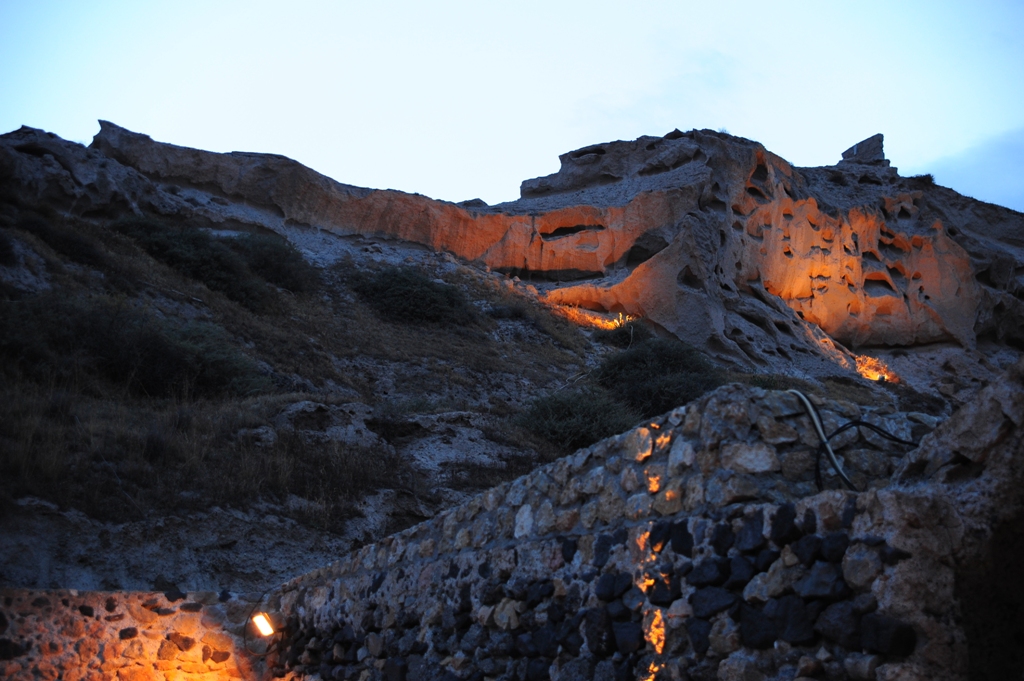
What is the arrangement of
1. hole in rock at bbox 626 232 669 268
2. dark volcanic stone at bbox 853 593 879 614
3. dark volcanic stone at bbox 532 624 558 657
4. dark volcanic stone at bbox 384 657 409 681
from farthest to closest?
hole in rock at bbox 626 232 669 268, dark volcanic stone at bbox 384 657 409 681, dark volcanic stone at bbox 532 624 558 657, dark volcanic stone at bbox 853 593 879 614

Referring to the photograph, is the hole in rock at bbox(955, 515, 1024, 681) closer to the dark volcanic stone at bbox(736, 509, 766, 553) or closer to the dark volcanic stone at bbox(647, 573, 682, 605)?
the dark volcanic stone at bbox(736, 509, 766, 553)

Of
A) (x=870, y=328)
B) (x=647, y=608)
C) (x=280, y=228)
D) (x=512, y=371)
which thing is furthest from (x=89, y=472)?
(x=870, y=328)

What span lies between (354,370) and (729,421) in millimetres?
14325

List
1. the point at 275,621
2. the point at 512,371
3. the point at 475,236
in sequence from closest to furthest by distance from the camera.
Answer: the point at 275,621 → the point at 512,371 → the point at 475,236

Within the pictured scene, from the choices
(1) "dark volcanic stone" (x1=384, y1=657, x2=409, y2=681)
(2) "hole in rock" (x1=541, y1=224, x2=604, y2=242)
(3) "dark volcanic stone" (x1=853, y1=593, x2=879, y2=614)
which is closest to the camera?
(3) "dark volcanic stone" (x1=853, y1=593, x2=879, y2=614)

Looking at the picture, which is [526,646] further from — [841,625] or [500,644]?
[841,625]

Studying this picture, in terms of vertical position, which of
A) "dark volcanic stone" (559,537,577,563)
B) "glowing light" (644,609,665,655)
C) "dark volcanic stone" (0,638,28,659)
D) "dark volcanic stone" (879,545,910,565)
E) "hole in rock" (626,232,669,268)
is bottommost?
"dark volcanic stone" (0,638,28,659)

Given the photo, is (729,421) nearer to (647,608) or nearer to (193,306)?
(647,608)

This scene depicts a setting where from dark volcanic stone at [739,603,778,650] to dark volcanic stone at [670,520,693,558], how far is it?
13.9 inches

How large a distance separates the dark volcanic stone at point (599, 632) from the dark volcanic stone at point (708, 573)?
53 centimetres

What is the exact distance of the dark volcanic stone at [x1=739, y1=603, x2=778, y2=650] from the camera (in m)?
3.00

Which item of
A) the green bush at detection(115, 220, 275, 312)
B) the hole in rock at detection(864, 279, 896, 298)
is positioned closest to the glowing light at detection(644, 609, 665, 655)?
the green bush at detection(115, 220, 275, 312)

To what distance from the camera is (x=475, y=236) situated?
29234mm

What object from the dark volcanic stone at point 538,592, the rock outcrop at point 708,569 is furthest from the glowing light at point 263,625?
the dark volcanic stone at point 538,592
